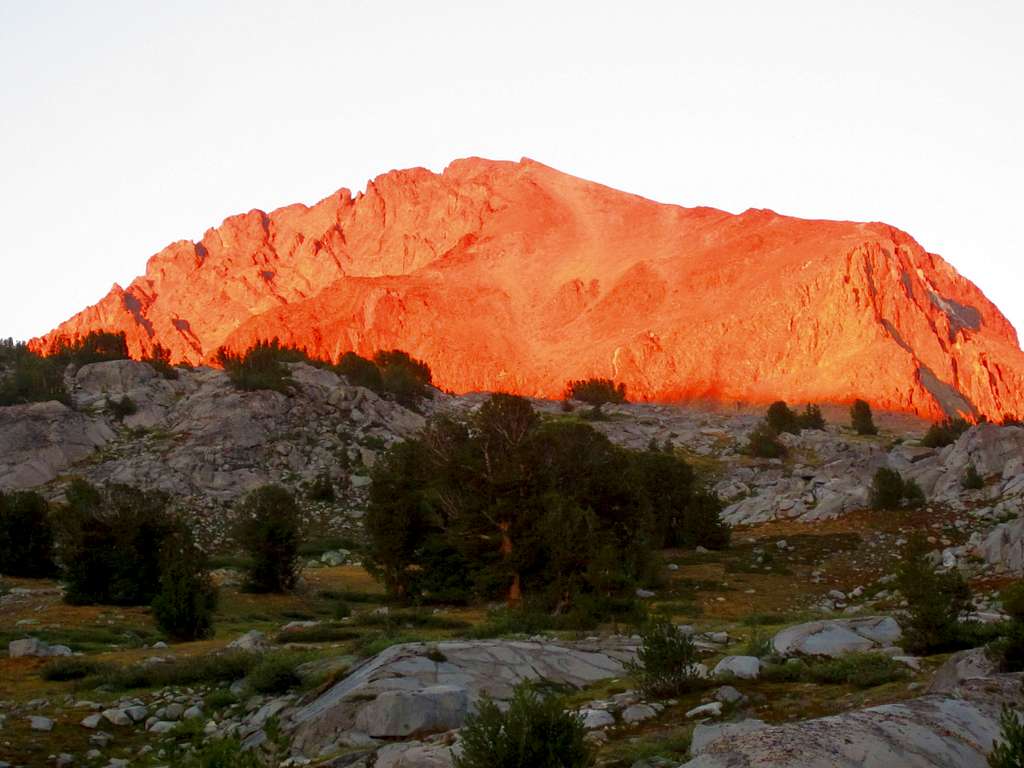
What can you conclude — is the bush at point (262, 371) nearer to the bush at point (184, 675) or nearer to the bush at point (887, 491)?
the bush at point (887, 491)

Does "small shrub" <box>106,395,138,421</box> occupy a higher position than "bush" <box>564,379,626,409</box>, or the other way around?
"bush" <box>564,379,626,409</box>

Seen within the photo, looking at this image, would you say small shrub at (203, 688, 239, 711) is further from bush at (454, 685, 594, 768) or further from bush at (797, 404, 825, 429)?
bush at (797, 404, 825, 429)

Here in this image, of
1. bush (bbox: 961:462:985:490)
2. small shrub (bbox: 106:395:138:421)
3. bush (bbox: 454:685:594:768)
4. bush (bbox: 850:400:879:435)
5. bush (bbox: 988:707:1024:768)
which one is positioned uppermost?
small shrub (bbox: 106:395:138:421)

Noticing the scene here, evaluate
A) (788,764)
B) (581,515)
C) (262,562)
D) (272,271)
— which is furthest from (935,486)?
(272,271)

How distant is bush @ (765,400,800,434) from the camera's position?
77312mm

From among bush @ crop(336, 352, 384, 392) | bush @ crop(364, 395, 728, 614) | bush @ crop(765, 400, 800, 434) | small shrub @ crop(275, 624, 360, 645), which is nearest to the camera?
small shrub @ crop(275, 624, 360, 645)

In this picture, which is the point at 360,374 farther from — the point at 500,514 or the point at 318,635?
the point at 318,635

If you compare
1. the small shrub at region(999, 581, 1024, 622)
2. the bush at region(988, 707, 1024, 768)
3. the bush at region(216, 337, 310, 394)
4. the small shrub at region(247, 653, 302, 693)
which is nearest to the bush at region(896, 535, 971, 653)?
the small shrub at region(999, 581, 1024, 622)

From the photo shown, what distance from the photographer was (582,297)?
134625mm

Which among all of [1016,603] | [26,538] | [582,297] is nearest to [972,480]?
[1016,603]

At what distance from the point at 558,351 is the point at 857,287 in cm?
3258

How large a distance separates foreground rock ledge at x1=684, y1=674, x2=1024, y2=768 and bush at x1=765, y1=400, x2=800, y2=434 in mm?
67485

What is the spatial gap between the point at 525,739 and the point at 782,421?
7140 centimetres

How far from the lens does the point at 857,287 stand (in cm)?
11031
